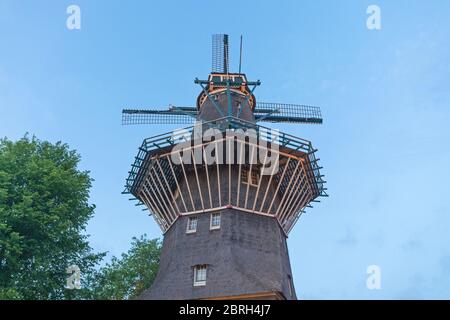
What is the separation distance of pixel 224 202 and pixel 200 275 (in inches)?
154

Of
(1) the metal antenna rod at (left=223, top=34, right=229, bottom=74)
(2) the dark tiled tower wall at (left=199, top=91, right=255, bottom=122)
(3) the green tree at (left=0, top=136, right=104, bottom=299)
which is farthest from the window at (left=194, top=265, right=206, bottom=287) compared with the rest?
(1) the metal antenna rod at (left=223, top=34, right=229, bottom=74)

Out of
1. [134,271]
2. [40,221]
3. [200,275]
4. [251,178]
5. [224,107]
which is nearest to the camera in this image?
[200,275]

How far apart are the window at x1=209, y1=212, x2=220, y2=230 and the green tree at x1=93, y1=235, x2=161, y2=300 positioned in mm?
9739

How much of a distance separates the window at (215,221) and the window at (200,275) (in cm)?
212

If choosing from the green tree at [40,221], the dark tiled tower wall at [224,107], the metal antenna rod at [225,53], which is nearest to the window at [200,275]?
the green tree at [40,221]

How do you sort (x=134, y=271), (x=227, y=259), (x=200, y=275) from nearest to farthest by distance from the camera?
(x=227, y=259) < (x=200, y=275) < (x=134, y=271)

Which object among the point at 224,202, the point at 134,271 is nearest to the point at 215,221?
the point at 224,202

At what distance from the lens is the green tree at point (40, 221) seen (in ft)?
80.8

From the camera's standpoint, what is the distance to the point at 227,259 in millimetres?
23797

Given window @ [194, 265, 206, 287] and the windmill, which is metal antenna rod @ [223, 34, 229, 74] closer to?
the windmill

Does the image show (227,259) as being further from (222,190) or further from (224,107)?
(224,107)

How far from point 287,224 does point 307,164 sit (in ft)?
11.4
